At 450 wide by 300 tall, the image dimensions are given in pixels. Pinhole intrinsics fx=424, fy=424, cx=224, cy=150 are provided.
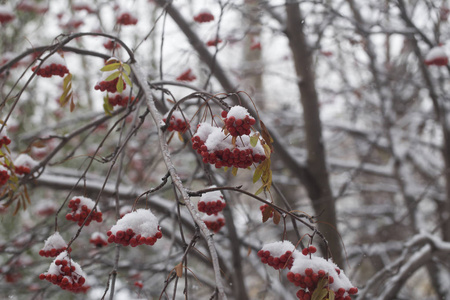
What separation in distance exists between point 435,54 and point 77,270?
9.69ft

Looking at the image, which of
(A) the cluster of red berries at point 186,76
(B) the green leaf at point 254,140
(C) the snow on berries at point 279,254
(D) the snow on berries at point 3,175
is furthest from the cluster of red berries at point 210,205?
(A) the cluster of red berries at point 186,76

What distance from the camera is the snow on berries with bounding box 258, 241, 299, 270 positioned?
51.6 inches

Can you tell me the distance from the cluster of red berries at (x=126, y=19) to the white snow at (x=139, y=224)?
1.82 metres

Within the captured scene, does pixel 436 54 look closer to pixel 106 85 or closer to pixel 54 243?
pixel 106 85

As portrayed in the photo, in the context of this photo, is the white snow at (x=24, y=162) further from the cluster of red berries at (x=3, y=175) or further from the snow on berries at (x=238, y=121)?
the snow on berries at (x=238, y=121)

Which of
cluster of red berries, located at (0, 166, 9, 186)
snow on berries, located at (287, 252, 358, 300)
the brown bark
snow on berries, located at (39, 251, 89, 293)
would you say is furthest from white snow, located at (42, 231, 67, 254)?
the brown bark

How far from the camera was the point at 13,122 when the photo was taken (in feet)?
14.2

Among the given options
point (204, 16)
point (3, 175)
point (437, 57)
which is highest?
point (204, 16)

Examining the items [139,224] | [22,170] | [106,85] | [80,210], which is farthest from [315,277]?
[22,170]

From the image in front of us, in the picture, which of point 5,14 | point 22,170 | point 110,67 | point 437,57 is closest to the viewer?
point 110,67

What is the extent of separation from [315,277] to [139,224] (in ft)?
1.75

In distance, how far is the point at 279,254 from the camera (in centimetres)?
133

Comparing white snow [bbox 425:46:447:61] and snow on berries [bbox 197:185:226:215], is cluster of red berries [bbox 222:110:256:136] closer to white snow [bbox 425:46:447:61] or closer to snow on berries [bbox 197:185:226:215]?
snow on berries [bbox 197:185:226:215]

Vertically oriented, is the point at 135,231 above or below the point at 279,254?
above
